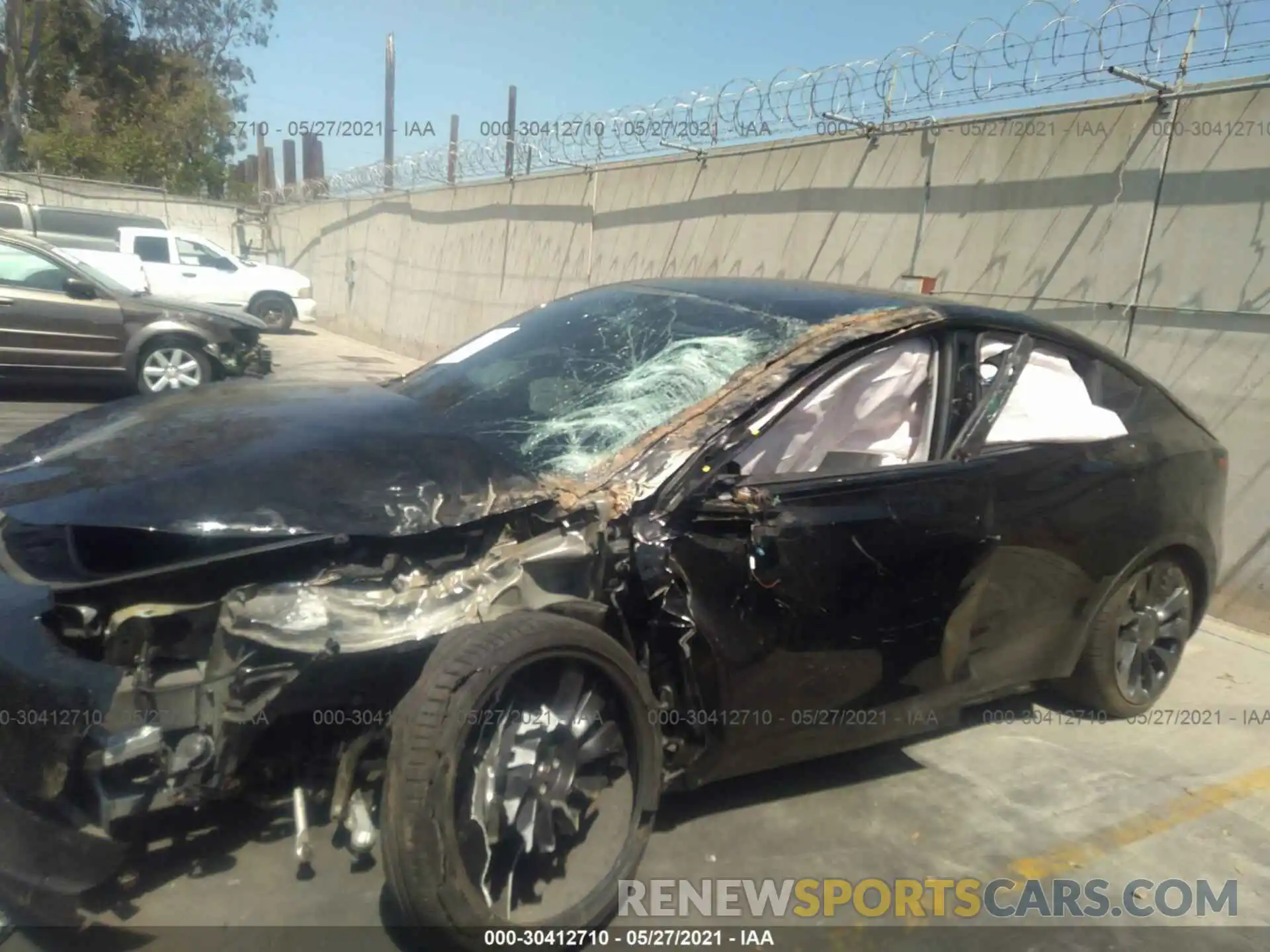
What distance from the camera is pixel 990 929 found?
2.79 m

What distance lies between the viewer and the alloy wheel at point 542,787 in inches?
93.3

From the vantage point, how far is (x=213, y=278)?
18.7 m

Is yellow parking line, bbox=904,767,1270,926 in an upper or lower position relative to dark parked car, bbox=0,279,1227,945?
lower

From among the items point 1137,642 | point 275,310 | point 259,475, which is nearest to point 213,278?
point 275,310

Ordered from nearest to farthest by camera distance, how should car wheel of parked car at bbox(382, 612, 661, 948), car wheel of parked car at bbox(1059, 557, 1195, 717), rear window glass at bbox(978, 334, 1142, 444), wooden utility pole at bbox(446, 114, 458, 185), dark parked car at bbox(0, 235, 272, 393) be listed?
car wheel of parked car at bbox(382, 612, 661, 948), rear window glass at bbox(978, 334, 1142, 444), car wheel of parked car at bbox(1059, 557, 1195, 717), dark parked car at bbox(0, 235, 272, 393), wooden utility pole at bbox(446, 114, 458, 185)

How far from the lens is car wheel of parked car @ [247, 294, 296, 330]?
62.8 feet

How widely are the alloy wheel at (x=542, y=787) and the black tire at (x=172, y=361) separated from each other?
8177 mm

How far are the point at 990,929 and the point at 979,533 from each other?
1184 millimetres

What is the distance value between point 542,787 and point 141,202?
29343mm

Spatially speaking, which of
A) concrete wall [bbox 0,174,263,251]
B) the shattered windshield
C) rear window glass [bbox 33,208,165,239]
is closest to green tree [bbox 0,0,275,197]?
concrete wall [bbox 0,174,263,251]

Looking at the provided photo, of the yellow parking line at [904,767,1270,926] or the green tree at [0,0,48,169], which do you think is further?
the green tree at [0,0,48,169]

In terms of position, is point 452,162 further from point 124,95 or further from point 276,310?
point 124,95

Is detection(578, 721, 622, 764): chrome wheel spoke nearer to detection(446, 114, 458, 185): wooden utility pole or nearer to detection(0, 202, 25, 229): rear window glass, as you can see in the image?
detection(446, 114, 458, 185): wooden utility pole

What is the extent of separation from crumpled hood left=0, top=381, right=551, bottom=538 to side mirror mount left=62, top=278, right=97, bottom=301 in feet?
23.7
